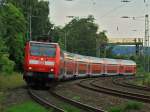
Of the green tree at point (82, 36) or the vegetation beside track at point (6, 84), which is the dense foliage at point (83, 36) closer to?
the green tree at point (82, 36)

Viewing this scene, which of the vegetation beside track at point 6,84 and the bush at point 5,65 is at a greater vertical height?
the bush at point 5,65

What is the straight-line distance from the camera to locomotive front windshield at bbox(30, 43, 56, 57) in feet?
102

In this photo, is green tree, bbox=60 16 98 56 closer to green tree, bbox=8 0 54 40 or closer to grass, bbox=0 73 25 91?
green tree, bbox=8 0 54 40

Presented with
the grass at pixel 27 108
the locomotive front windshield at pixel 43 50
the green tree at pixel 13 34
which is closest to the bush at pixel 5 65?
the locomotive front windshield at pixel 43 50

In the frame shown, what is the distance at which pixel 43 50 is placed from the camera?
31094mm

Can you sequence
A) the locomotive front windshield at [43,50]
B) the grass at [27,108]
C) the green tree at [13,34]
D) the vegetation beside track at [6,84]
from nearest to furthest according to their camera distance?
the grass at [27,108] < the vegetation beside track at [6,84] < the locomotive front windshield at [43,50] < the green tree at [13,34]

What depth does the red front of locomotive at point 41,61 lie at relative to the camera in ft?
99.9

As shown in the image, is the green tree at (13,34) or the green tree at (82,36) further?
the green tree at (82,36)

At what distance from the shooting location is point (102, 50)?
121750 millimetres

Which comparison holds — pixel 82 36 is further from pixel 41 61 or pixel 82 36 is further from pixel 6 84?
pixel 41 61

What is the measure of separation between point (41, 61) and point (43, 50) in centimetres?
80

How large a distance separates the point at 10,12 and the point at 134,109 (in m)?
40.3

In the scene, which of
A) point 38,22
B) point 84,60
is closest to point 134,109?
point 84,60

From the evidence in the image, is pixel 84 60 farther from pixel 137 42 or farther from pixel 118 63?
pixel 137 42
